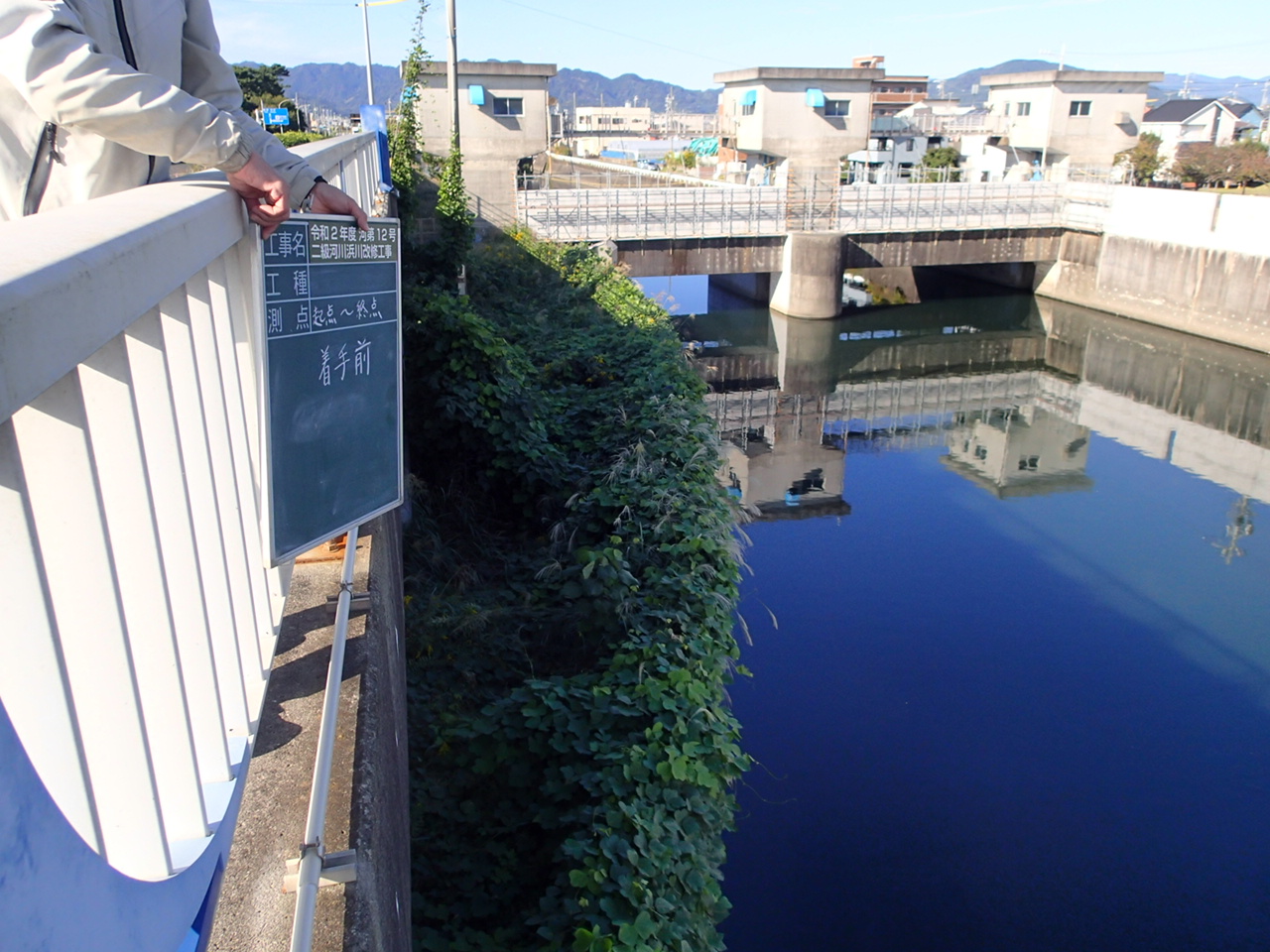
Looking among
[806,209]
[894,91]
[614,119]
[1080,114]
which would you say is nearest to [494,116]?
[806,209]

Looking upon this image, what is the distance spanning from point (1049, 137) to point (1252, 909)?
3503cm

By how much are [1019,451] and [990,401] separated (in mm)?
3330

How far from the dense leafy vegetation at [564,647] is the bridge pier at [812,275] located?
536 inches

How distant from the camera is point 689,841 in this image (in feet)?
12.4

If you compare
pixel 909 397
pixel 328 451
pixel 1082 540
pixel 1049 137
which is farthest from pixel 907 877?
pixel 1049 137

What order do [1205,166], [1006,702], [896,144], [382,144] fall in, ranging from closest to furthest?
1. [1006,702]
2. [382,144]
3. [1205,166]
4. [896,144]

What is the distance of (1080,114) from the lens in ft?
115

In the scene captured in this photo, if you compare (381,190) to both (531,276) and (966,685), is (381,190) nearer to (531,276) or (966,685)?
(531,276)

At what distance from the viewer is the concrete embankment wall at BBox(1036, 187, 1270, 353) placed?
1920 centimetres

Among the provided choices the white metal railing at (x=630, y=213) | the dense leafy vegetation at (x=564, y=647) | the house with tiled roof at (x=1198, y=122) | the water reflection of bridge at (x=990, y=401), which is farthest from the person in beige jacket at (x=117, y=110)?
the house with tiled roof at (x=1198, y=122)

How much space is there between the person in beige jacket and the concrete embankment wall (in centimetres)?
2152

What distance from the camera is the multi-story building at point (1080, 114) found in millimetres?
33844

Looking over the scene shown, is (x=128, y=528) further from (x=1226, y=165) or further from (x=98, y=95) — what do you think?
(x=1226, y=165)

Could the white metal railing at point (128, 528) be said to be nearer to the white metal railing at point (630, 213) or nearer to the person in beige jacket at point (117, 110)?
the person in beige jacket at point (117, 110)
